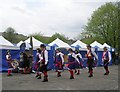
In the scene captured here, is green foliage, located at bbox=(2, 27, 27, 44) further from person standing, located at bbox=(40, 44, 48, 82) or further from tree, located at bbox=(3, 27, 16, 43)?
person standing, located at bbox=(40, 44, 48, 82)

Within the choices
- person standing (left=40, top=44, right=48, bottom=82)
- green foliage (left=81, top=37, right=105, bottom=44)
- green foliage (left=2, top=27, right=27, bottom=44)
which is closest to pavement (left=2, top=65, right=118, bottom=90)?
person standing (left=40, top=44, right=48, bottom=82)

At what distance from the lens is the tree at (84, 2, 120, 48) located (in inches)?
1953

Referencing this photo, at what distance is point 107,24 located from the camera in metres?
49.9

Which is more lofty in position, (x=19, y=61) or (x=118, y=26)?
(x=118, y=26)

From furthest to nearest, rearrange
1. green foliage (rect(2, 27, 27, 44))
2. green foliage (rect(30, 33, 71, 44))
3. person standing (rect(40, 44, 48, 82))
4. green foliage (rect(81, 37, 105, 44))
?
green foliage (rect(30, 33, 71, 44)) → green foliage (rect(2, 27, 27, 44)) → green foliage (rect(81, 37, 105, 44)) → person standing (rect(40, 44, 48, 82))

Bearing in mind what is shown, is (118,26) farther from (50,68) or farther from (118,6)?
(50,68)

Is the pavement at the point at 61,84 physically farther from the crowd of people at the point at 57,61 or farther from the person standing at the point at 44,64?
the crowd of people at the point at 57,61

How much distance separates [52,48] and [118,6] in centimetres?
3187

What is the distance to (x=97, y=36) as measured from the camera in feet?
169

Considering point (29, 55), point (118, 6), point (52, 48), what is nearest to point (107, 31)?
point (118, 6)

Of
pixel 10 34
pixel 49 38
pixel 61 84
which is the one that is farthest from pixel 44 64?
pixel 49 38

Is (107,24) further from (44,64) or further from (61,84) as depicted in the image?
(61,84)

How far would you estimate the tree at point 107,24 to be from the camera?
163ft

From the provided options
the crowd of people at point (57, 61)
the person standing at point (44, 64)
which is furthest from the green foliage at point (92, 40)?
the person standing at point (44, 64)
